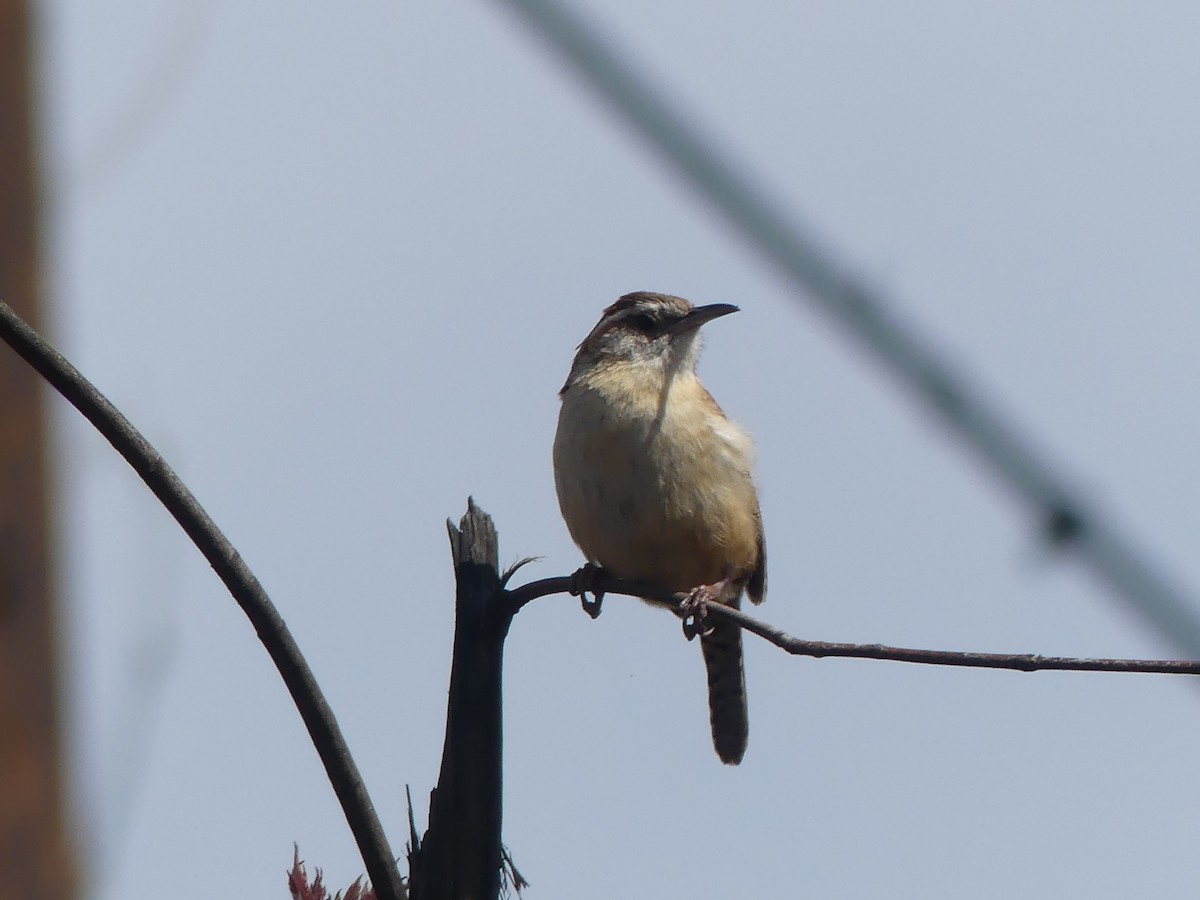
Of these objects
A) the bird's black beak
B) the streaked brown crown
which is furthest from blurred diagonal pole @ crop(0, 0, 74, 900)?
the bird's black beak

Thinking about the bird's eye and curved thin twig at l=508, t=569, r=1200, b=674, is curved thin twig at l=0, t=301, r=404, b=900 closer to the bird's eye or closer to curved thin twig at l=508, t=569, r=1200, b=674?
curved thin twig at l=508, t=569, r=1200, b=674

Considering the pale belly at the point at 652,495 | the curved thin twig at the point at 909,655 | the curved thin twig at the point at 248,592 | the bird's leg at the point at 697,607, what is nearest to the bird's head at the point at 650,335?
the pale belly at the point at 652,495

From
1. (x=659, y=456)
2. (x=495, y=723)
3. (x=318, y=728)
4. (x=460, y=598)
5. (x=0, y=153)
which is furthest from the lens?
(x=0, y=153)

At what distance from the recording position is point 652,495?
5.03 metres

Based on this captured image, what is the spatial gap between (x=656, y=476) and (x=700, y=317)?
105cm

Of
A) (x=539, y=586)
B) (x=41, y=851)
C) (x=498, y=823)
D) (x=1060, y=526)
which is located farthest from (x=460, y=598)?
(x=41, y=851)

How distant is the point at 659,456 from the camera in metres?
5.08

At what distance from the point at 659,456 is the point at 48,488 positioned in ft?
8.82

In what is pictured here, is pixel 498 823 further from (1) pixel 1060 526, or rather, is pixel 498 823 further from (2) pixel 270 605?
(1) pixel 1060 526

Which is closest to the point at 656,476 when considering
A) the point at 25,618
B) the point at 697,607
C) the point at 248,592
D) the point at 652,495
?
the point at 652,495

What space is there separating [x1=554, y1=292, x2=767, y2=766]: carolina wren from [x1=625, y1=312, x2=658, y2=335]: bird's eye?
0.52 feet

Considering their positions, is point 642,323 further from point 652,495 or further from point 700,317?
point 652,495

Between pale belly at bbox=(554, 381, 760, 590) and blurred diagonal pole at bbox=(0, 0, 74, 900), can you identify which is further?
blurred diagonal pole at bbox=(0, 0, 74, 900)

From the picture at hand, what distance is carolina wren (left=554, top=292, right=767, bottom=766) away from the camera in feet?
16.6
